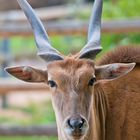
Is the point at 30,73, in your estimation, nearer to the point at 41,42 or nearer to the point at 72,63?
the point at 41,42

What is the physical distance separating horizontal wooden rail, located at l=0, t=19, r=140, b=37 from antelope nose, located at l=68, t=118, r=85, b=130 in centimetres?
341

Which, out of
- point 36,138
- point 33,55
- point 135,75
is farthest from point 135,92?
point 33,55

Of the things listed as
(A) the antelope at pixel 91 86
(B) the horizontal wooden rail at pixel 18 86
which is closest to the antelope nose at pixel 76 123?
(A) the antelope at pixel 91 86

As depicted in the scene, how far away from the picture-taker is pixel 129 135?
6152mm

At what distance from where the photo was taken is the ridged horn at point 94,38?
19.4ft

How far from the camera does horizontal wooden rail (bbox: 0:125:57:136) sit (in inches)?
351

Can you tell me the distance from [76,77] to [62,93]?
18 centimetres

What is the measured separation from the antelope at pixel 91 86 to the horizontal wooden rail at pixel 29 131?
105 inches

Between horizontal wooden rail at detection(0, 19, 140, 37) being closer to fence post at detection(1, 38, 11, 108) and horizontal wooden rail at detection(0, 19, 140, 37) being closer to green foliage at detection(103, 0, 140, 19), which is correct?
green foliage at detection(103, 0, 140, 19)

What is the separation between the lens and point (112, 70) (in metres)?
5.97

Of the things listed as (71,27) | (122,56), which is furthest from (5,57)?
(122,56)

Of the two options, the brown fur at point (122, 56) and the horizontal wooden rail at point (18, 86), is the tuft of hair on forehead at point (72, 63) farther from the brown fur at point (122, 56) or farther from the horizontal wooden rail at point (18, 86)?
the horizontal wooden rail at point (18, 86)

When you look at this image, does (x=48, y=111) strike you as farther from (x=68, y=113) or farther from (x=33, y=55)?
(x=68, y=113)

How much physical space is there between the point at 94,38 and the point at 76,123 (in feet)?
3.19
